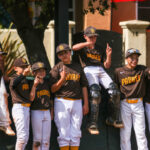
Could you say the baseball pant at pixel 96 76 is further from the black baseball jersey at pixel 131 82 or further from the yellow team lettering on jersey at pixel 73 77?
the yellow team lettering on jersey at pixel 73 77

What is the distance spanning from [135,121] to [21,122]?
2.12 meters

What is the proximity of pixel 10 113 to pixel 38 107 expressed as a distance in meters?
0.49

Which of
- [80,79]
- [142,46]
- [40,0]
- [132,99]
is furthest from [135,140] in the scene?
[142,46]

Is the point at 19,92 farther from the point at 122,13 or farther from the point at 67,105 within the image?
the point at 122,13

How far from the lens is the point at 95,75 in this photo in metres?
8.11

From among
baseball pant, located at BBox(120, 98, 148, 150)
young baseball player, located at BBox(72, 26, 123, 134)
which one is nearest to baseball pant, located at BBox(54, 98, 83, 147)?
young baseball player, located at BBox(72, 26, 123, 134)

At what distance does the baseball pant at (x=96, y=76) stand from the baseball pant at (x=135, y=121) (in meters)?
0.45

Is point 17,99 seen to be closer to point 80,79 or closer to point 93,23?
point 80,79

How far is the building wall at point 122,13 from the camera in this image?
1573 centimetres

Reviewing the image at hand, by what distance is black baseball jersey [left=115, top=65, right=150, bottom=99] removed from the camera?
320 inches

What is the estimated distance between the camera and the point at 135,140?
28.4 ft

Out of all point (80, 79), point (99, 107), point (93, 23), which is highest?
point (93, 23)

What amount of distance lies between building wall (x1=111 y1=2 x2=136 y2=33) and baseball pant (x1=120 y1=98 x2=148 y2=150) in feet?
25.6

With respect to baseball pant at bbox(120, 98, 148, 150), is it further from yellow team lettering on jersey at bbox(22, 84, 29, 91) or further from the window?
the window
